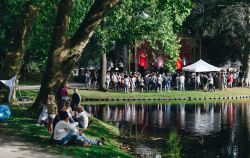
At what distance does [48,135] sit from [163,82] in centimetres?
3518

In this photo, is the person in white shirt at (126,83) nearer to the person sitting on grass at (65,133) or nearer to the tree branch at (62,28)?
the tree branch at (62,28)

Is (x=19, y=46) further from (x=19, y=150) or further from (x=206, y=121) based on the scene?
(x=19, y=150)

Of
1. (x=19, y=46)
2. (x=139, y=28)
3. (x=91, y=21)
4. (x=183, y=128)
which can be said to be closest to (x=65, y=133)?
(x=91, y=21)

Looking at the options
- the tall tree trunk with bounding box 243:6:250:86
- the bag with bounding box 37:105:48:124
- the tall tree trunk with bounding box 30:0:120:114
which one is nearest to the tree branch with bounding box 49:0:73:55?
the tall tree trunk with bounding box 30:0:120:114

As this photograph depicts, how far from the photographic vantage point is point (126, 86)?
5056 cm

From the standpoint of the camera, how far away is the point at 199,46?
231 feet

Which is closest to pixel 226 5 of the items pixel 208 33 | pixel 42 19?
pixel 208 33

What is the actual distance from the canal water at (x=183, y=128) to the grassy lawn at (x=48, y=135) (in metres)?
1.01

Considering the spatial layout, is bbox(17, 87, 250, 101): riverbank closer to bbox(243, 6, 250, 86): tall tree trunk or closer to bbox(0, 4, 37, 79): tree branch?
bbox(243, 6, 250, 86): tall tree trunk

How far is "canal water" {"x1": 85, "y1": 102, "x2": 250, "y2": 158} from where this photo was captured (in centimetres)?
2109

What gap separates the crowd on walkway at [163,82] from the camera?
5253cm

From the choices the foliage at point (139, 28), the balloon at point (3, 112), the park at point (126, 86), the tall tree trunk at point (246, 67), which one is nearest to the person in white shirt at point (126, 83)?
the park at point (126, 86)

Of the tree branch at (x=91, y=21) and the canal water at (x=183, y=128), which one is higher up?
the tree branch at (x=91, y=21)

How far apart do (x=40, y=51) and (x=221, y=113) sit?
1844 cm
